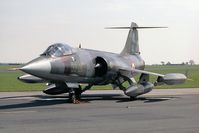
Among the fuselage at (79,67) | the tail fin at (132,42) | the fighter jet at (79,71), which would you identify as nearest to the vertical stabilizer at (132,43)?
the tail fin at (132,42)

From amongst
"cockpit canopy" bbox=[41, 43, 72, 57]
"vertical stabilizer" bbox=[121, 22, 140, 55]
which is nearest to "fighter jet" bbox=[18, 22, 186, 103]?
"cockpit canopy" bbox=[41, 43, 72, 57]

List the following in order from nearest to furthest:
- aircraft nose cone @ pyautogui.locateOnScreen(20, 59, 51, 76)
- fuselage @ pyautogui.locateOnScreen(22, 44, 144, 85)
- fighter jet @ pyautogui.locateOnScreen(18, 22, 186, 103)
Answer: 1. aircraft nose cone @ pyautogui.locateOnScreen(20, 59, 51, 76)
2. fuselage @ pyautogui.locateOnScreen(22, 44, 144, 85)
3. fighter jet @ pyautogui.locateOnScreen(18, 22, 186, 103)

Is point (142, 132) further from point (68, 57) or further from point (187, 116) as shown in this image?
point (68, 57)

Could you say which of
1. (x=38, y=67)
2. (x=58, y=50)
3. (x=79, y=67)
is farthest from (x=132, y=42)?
A: (x=38, y=67)

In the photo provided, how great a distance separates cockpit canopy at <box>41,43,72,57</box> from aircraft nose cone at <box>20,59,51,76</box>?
0.81m

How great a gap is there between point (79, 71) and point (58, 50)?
2066 millimetres

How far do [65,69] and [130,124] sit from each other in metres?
9.96

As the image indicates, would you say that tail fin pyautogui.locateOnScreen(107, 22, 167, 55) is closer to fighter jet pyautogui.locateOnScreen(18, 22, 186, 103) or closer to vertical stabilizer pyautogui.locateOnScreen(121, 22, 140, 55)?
vertical stabilizer pyautogui.locateOnScreen(121, 22, 140, 55)

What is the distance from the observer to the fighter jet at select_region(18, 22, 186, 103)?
22375 mm

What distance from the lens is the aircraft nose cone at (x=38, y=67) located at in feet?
68.9

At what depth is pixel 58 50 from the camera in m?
23.5

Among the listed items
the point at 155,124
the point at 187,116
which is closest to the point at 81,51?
the point at 187,116

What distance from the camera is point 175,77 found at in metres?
27.2

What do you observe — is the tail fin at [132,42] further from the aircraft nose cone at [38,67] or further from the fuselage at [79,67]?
the aircraft nose cone at [38,67]
